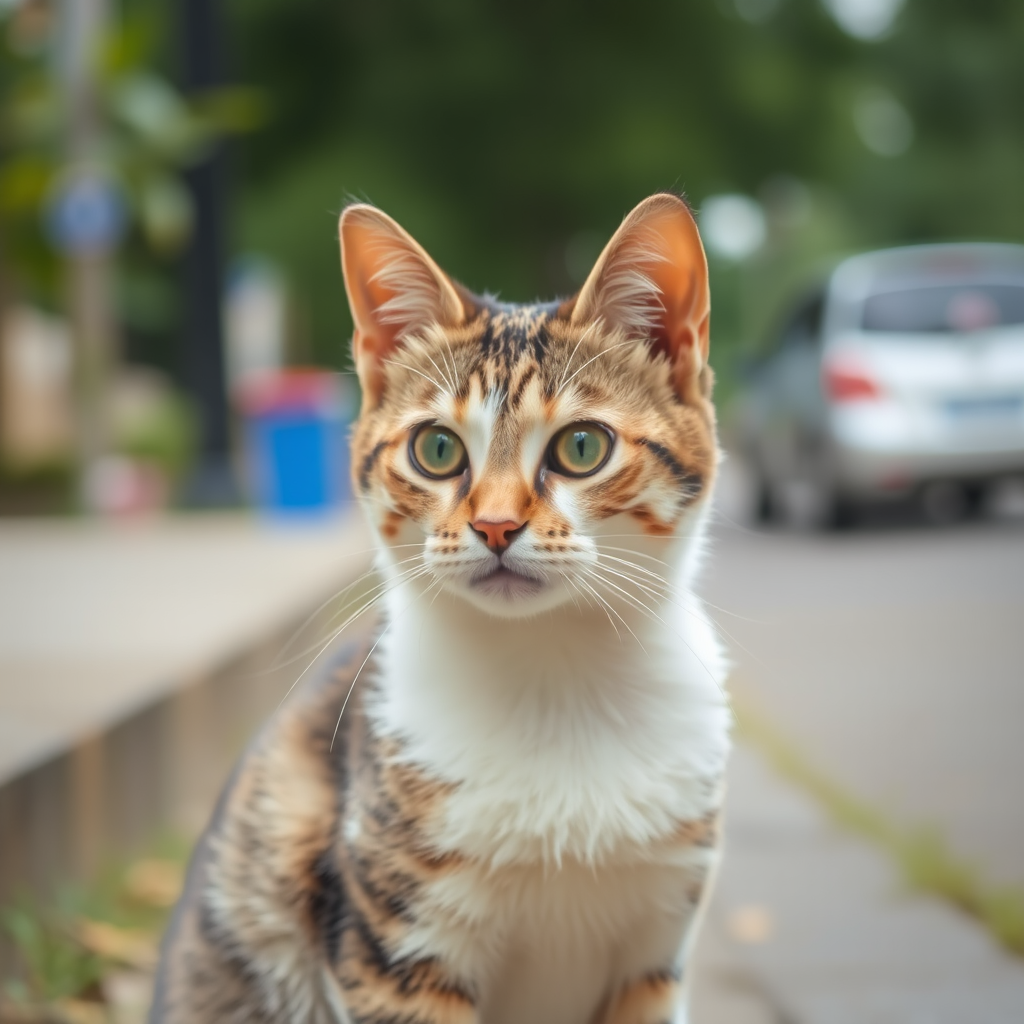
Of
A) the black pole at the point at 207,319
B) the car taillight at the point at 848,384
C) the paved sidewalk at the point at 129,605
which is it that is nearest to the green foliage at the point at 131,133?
the black pole at the point at 207,319

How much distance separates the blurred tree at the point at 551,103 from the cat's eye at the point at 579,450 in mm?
16343

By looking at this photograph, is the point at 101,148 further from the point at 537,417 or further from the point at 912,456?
the point at 537,417

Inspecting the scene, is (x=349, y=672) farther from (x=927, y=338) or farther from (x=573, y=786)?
(x=927, y=338)

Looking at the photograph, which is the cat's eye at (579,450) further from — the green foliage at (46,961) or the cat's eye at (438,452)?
the green foliage at (46,961)

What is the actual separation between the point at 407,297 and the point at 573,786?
2.29 feet

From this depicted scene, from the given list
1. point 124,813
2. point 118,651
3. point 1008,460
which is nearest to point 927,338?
point 1008,460

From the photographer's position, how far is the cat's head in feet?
5.68

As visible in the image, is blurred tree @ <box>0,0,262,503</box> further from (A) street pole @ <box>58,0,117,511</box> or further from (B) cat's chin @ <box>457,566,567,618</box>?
(B) cat's chin @ <box>457,566,567,618</box>

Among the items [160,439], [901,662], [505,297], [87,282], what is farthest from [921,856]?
[160,439]

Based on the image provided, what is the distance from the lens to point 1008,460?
7.98 metres

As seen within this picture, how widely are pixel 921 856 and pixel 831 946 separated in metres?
0.57

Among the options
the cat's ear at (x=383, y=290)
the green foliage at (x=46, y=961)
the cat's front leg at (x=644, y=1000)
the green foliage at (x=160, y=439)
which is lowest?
the green foliage at (x=160, y=439)

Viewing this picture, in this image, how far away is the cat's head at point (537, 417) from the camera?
5.68 feet

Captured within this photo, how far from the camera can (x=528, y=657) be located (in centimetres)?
185
